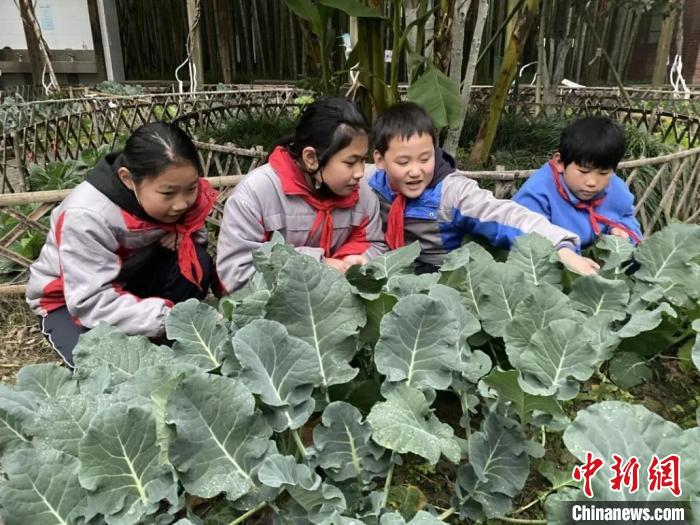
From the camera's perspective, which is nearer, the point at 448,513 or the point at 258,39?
the point at 448,513

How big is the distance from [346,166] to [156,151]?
A: 0.54 meters

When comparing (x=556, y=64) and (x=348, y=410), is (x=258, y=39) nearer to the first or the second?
(x=556, y=64)

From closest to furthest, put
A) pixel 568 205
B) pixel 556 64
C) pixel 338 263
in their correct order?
1. pixel 338 263
2. pixel 568 205
3. pixel 556 64

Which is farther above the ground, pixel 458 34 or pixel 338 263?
pixel 458 34

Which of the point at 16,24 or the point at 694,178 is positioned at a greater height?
the point at 16,24

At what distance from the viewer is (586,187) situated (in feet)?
6.72

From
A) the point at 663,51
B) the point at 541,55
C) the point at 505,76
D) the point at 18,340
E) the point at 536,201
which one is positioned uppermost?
Result: the point at 663,51

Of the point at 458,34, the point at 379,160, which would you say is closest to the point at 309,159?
the point at 379,160

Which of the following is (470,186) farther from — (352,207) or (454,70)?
(454,70)

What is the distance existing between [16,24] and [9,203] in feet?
27.5

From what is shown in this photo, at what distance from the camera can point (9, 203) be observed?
2.08m

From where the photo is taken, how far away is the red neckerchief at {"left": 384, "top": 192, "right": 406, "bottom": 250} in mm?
1985

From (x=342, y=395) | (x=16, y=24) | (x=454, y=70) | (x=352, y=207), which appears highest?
(x=16, y=24)

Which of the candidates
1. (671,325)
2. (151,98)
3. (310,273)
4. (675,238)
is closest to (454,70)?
(675,238)
